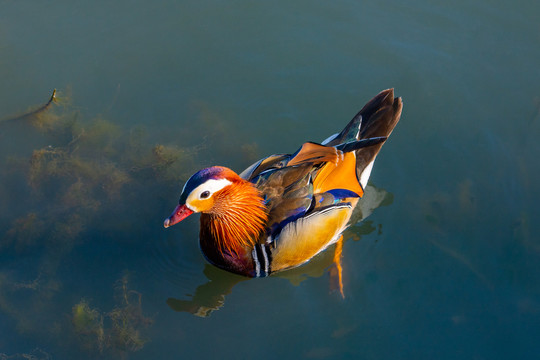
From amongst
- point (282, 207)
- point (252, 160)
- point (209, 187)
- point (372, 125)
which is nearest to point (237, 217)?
point (282, 207)

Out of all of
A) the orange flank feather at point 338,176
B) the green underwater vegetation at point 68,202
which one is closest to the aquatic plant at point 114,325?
the green underwater vegetation at point 68,202

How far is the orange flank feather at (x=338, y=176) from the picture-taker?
17.7ft

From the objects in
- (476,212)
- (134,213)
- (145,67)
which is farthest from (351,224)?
(145,67)

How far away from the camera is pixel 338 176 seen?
5.47m

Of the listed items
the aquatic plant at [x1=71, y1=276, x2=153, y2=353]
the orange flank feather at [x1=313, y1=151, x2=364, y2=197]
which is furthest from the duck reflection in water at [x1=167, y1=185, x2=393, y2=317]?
the orange flank feather at [x1=313, y1=151, x2=364, y2=197]

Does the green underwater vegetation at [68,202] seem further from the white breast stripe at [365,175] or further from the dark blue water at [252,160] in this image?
the white breast stripe at [365,175]

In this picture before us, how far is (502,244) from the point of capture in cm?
595

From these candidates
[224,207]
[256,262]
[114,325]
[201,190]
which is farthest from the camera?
[256,262]

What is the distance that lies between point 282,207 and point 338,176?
0.66m

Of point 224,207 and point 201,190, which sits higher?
point 201,190

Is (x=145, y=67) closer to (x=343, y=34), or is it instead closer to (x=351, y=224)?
(x=343, y=34)

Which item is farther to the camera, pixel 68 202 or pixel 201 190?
pixel 68 202

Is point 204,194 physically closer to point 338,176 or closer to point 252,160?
point 338,176

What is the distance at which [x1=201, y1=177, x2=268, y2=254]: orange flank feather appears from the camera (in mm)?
5141
